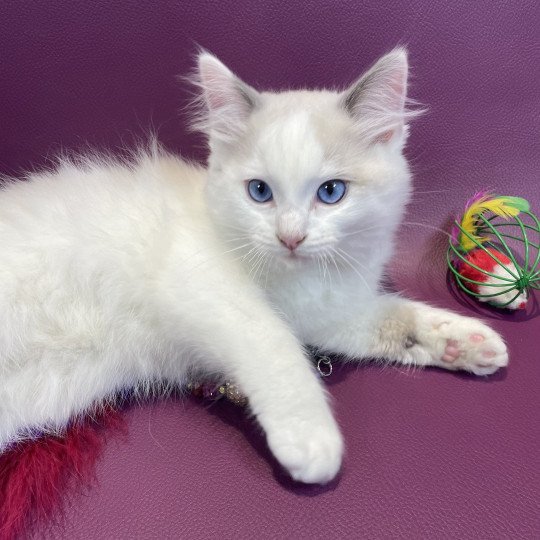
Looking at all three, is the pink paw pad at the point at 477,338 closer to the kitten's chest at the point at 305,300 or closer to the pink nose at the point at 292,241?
the kitten's chest at the point at 305,300

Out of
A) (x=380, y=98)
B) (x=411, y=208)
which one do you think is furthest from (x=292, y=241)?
(x=411, y=208)

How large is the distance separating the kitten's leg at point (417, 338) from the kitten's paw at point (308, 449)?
0.35 meters

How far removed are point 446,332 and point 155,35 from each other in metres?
1.27

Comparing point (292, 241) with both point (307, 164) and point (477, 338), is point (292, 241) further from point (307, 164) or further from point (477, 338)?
point (477, 338)

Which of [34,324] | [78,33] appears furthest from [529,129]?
[34,324]

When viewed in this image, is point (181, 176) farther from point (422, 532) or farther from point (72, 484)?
point (422, 532)

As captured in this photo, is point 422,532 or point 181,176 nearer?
point 422,532

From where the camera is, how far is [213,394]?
47.8 inches

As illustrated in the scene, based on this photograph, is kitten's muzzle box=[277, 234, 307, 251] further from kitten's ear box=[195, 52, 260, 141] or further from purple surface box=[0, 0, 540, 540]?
purple surface box=[0, 0, 540, 540]

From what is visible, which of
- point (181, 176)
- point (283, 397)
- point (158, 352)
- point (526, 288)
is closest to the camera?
point (283, 397)

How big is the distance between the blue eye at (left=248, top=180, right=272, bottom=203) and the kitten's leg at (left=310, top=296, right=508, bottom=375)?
0.40m

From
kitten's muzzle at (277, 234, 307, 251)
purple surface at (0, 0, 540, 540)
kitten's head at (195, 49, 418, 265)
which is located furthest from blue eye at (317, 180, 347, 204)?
purple surface at (0, 0, 540, 540)

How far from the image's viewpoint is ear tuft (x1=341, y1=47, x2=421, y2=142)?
1.08m

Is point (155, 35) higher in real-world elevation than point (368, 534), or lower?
higher
